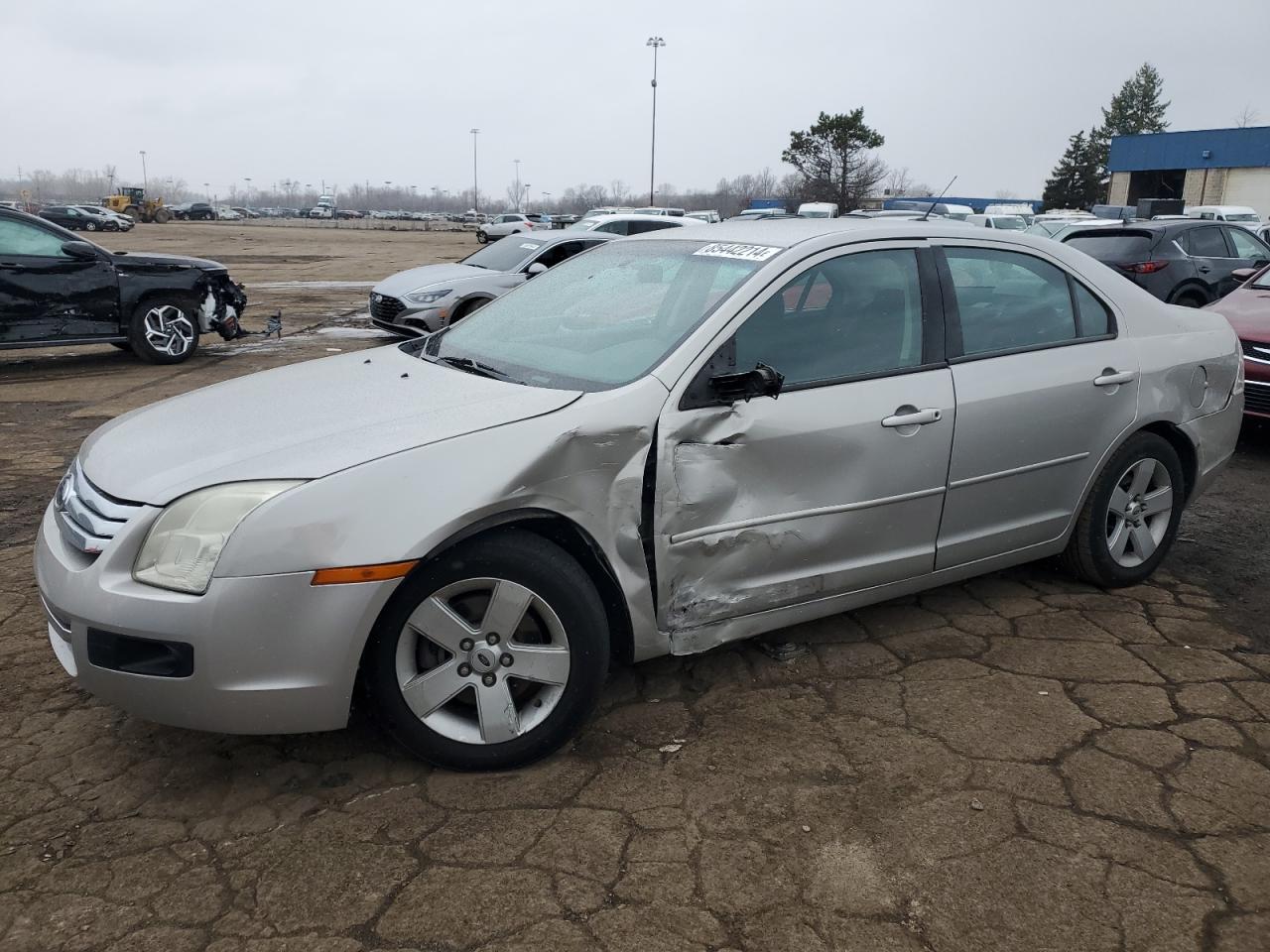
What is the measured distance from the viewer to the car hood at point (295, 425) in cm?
276

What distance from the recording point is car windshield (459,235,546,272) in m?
12.0

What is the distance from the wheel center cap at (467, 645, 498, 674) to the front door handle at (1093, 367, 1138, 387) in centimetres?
267

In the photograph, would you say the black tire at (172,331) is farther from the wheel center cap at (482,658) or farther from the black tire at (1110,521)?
the black tire at (1110,521)

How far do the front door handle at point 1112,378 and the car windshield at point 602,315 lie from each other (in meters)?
1.53

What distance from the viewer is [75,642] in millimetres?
2736

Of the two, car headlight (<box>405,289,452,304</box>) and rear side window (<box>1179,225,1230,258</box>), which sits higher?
rear side window (<box>1179,225,1230,258</box>)

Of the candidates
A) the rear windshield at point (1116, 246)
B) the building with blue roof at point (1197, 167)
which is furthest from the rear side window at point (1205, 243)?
the building with blue roof at point (1197, 167)

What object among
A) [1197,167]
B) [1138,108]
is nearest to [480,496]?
[1197,167]

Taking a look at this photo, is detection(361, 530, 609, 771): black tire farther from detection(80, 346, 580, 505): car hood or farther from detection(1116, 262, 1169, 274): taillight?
detection(1116, 262, 1169, 274): taillight

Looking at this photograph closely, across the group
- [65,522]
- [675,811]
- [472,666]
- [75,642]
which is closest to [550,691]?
[472,666]

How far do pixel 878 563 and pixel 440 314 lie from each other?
834 cm

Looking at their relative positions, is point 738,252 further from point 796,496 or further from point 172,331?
point 172,331

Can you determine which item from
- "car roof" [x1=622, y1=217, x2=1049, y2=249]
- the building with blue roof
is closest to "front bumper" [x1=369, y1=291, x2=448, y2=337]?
"car roof" [x1=622, y1=217, x2=1049, y2=249]

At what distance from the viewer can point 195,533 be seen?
8.68 ft
